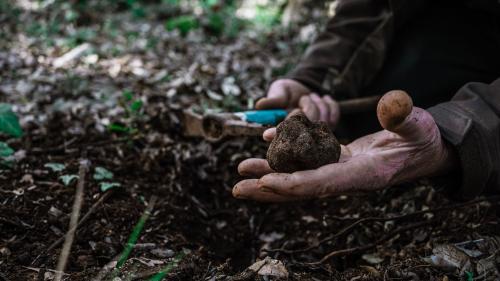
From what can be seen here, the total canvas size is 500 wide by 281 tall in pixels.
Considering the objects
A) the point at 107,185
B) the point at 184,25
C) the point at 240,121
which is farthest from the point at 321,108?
the point at 184,25

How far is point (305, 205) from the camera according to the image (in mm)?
2650

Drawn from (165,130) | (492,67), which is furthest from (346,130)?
(165,130)

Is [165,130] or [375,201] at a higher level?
[165,130]

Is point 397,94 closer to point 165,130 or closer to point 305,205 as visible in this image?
point 305,205

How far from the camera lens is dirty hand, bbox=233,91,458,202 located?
160 centimetres

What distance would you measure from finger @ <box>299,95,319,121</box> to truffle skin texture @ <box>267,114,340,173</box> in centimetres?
74

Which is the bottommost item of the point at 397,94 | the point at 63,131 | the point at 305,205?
the point at 305,205

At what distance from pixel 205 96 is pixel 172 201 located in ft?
4.70

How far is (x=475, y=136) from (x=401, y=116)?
535 millimetres

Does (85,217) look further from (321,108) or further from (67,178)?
(321,108)

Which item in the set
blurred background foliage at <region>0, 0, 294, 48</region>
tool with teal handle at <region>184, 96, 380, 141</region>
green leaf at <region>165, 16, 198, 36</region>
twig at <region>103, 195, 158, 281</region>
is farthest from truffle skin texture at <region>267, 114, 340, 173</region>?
green leaf at <region>165, 16, 198, 36</region>

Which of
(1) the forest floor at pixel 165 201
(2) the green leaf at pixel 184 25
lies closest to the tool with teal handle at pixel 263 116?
(1) the forest floor at pixel 165 201

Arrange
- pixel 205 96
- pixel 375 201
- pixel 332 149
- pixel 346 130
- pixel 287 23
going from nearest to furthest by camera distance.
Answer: pixel 332 149 < pixel 375 201 < pixel 346 130 < pixel 205 96 < pixel 287 23

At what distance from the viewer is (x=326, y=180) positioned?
1.65 m
